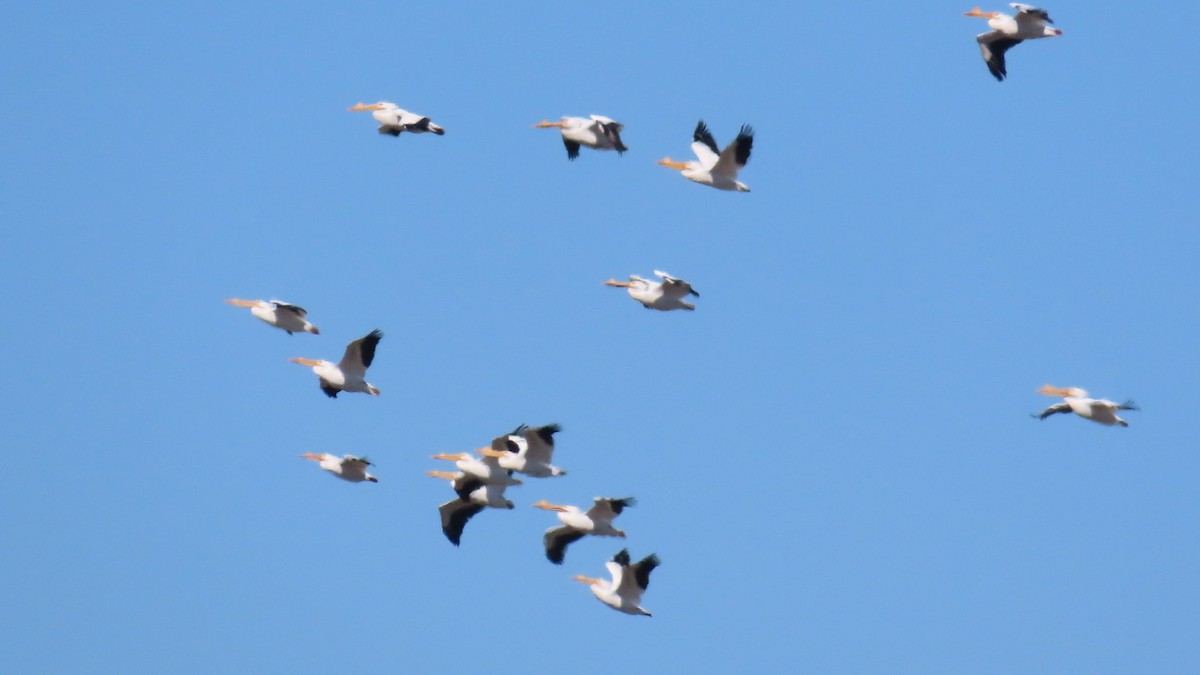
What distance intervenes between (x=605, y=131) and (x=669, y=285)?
2.48m

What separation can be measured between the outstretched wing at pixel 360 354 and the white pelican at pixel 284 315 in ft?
1.80

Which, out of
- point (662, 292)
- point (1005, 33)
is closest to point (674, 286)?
point (662, 292)

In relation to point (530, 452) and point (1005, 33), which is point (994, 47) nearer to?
point (1005, 33)

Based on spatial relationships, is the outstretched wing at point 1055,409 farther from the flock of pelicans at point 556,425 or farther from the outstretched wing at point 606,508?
the outstretched wing at point 606,508

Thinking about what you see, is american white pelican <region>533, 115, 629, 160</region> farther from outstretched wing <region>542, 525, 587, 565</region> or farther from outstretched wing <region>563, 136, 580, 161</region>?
outstretched wing <region>542, 525, 587, 565</region>

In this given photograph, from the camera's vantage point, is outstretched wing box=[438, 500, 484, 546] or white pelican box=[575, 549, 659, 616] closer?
white pelican box=[575, 549, 659, 616]

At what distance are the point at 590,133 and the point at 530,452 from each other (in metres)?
4.84

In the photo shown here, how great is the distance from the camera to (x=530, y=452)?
48812mm

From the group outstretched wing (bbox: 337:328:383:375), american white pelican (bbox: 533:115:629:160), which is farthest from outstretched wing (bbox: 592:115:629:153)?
outstretched wing (bbox: 337:328:383:375)

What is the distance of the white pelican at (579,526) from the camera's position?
160 ft

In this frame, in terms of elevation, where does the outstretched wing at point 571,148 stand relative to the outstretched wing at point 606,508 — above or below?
above

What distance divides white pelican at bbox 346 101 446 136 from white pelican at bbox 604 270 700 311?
3591mm

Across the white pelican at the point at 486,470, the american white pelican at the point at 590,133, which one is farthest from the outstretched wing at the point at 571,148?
the white pelican at the point at 486,470

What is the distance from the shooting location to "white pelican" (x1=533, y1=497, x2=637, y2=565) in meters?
48.9
